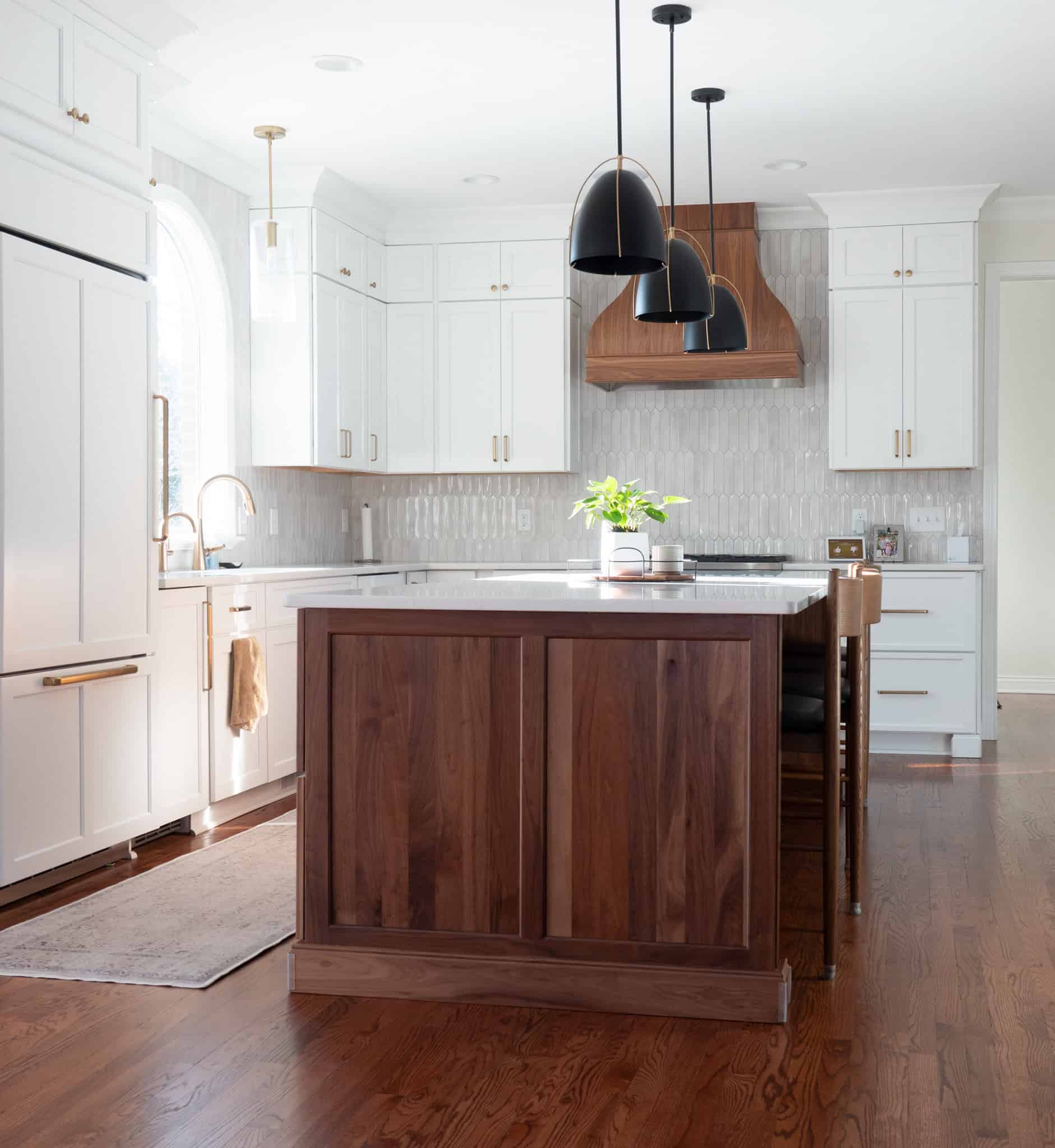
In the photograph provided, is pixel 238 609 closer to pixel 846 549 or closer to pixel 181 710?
pixel 181 710

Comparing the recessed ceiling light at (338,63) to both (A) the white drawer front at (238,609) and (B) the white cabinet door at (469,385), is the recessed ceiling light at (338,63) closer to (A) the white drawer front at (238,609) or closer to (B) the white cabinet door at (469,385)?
(A) the white drawer front at (238,609)

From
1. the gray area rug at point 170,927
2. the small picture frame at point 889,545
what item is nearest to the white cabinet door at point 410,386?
the small picture frame at point 889,545

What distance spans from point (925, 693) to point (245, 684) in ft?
10.5

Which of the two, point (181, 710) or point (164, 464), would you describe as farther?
point (164, 464)

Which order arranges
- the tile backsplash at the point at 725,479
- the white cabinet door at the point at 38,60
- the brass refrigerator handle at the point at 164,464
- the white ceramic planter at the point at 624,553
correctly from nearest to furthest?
1. the white cabinet door at the point at 38,60
2. the white ceramic planter at the point at 624,553
3. the brass refrigerator handle at the point at 164,464
4. the tile backsplash at the point at 725,479

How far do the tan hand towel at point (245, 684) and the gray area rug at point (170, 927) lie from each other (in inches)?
24.5

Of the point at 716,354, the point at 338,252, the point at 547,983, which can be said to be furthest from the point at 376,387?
the point at 547,983

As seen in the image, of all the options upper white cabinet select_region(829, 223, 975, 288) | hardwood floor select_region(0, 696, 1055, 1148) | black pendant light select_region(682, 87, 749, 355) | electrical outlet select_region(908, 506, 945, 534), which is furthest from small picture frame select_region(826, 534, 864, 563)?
hardwood floor select_region(0, 696, 1055, 1148)

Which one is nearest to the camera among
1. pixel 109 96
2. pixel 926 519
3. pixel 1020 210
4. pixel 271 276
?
pixel 109 96

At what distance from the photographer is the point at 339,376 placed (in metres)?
5.93

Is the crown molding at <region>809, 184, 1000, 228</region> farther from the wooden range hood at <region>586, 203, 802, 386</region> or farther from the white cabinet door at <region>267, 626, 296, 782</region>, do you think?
the white cabinet door at <region>267, 626, 296, 782</region>

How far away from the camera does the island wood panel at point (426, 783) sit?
273 cm

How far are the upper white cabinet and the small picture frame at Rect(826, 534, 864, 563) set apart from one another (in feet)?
4.04

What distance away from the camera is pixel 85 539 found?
3674 millimetres
